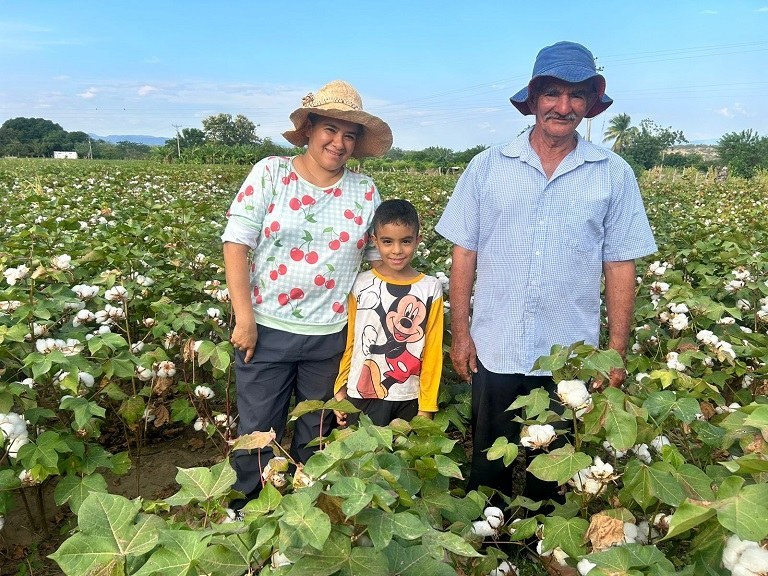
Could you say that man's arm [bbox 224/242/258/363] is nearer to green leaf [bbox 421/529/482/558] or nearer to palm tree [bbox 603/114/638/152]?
green leaf [bbox 421/529/482/558]

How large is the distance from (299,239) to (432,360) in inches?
25.0

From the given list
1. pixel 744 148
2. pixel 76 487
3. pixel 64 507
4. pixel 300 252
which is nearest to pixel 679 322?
pixel 300 252

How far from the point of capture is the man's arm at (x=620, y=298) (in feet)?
6.56

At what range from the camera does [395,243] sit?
2018 millimetres

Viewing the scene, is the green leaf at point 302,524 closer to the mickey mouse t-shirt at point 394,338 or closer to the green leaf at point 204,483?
the green leaf at point 204,483

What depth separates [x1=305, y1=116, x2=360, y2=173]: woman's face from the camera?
195 centimetres

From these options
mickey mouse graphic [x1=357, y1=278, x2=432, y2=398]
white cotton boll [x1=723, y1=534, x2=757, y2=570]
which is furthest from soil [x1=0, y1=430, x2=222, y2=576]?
white cotton boll [x1=723, y1=534, x2=757, y2=570]

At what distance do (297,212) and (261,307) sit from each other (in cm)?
35

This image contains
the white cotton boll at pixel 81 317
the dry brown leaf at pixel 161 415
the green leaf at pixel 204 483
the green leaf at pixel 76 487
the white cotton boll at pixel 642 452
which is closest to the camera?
the green leaf at pixel 204 483

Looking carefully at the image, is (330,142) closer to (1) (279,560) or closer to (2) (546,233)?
(2) (546,233)

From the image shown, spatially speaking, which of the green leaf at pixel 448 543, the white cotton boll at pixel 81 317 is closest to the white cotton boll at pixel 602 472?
the green leaf at pixel 448 543

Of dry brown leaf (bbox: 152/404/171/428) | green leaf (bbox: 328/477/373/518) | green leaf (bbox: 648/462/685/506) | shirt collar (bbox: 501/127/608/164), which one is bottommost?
dry brown leaf (bbox: 152/404/171/428)

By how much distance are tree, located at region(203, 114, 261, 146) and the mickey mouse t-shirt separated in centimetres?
6018

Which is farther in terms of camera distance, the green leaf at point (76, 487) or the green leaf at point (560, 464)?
the green leaf at point (76, 487)
